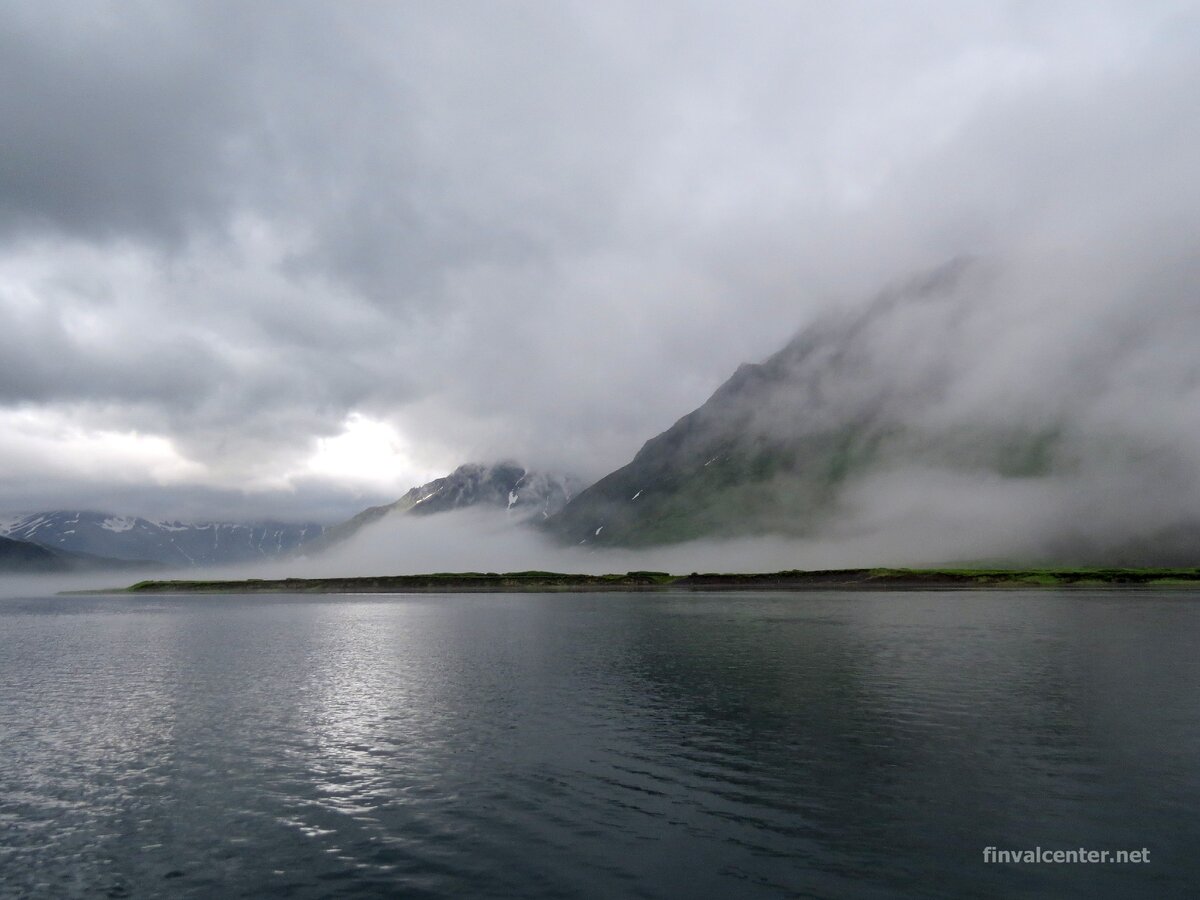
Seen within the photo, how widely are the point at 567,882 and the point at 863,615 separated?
410 feet

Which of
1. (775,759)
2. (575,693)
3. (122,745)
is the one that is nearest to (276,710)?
(122,745)

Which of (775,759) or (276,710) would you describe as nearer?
(775,759)

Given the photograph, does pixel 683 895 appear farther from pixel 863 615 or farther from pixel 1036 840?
pixel 863 615

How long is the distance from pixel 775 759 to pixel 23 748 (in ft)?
150

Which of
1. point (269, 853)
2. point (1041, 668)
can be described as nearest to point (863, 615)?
point (1041, 668)

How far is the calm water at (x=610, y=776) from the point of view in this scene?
2489 cm

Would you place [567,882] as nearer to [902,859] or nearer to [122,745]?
[902,859]

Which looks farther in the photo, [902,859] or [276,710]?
[276,710]

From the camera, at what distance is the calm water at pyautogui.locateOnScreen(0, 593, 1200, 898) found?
980 inches

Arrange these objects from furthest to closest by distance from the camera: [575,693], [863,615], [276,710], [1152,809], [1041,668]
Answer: [863,615] < [1041,668] < [575,693] < [276,710] < [1152,809]

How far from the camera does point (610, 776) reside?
115ft

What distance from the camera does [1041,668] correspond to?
65.6m

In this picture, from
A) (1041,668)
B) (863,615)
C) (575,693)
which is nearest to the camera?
(575,693)

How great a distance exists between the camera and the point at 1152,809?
29.7 metres
